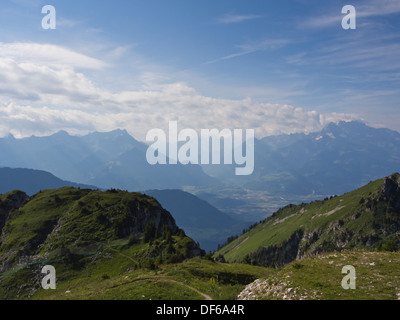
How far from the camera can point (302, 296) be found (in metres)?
21.8
